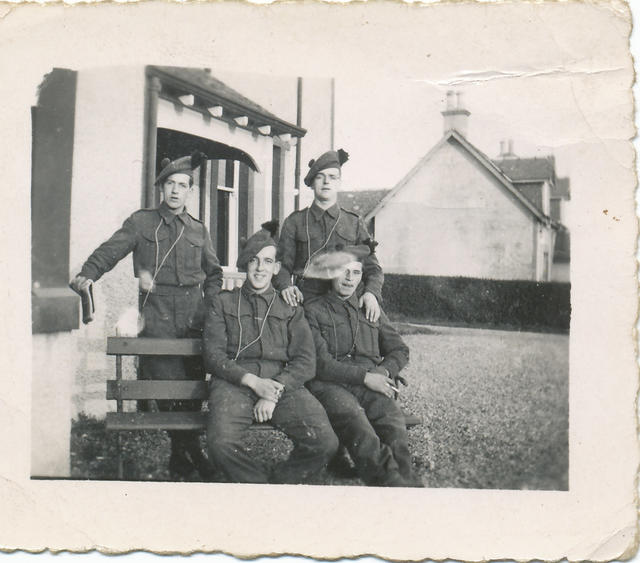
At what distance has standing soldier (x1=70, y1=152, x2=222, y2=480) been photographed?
2.23 metres

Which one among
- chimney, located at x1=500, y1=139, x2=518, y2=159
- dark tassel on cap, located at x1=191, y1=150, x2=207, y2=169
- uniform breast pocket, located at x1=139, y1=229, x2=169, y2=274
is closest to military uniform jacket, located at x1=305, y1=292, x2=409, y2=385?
uniform breast pocket, located at x1=139, y1=229, x2=169, y2=274

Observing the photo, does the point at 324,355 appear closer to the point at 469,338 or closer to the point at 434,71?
the point at 469,338

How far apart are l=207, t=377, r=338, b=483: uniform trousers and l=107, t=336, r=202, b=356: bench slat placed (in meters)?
0.17

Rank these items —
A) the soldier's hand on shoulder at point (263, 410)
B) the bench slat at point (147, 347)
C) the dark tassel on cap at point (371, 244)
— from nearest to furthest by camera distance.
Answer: the soldier's hand on shoulder at point (263, 410) → the bench slat at point (147, 347) → the dark tassel on cap at point (371, 244)

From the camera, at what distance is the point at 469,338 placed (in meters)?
2.35

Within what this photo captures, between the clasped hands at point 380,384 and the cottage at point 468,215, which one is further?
the cottage at point 468,215

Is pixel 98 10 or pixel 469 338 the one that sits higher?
pixel 98 10

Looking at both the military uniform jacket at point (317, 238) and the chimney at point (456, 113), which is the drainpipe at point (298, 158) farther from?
the chimney at point (456, 113)

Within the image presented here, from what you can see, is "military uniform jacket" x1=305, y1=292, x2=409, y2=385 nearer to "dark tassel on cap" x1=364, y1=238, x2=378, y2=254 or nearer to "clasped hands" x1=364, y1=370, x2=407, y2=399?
"clasped hands" x1=364, y1=370, x2=407, y2=399

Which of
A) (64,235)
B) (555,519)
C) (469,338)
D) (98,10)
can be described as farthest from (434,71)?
(555,519)

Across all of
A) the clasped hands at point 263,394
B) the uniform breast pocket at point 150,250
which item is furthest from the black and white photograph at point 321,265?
the clasped hands at point 263,394

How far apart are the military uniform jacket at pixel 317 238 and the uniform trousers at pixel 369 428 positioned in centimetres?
37

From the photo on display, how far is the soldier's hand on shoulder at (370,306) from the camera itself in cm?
223

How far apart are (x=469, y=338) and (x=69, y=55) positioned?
1.84 meters
